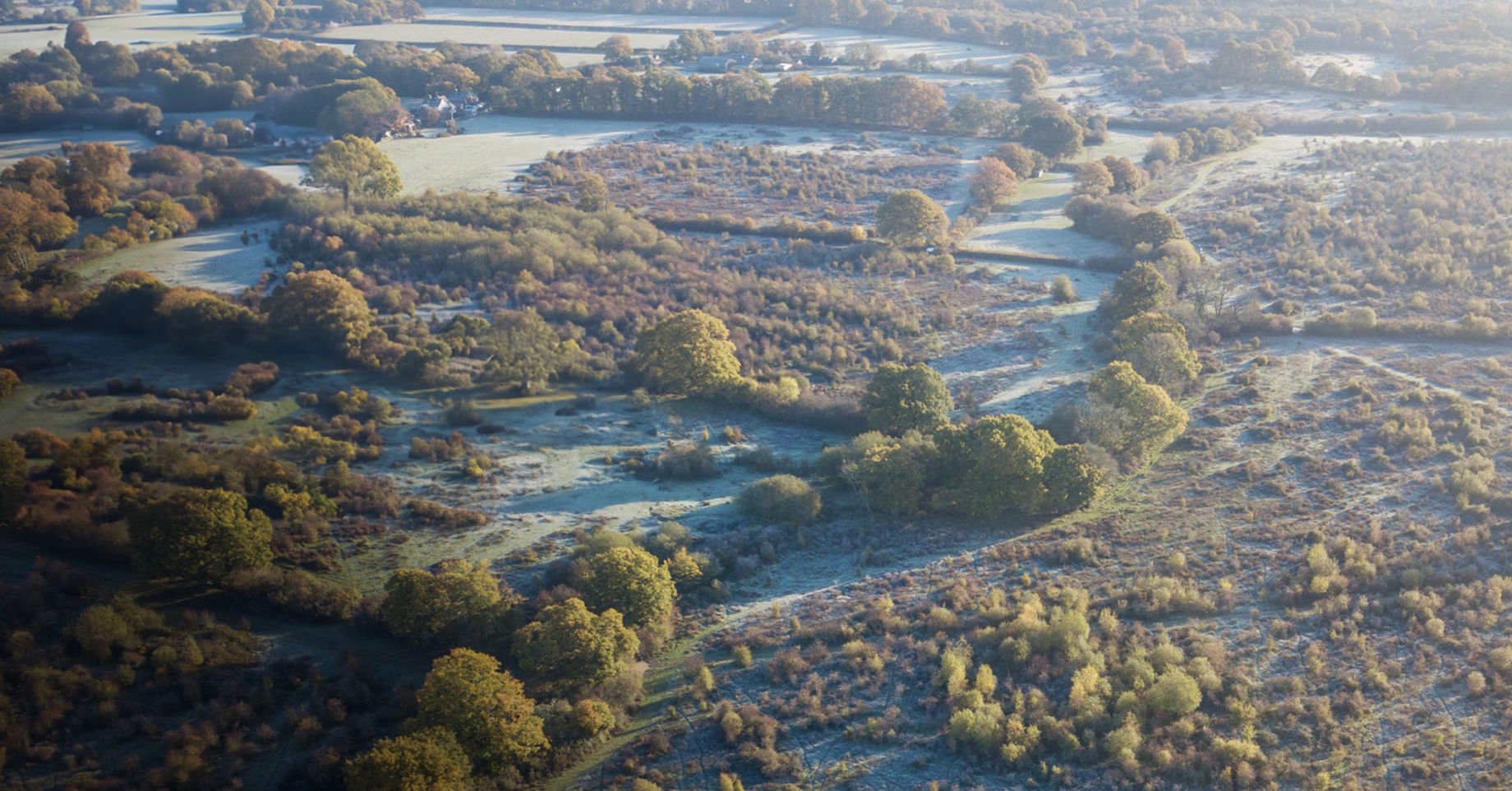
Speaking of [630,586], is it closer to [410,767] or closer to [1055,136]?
[410,767]

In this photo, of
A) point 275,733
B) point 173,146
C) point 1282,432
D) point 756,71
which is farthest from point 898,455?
point 756,71

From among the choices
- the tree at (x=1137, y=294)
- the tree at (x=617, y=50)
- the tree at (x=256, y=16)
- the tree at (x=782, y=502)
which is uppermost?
the tree at (x=256, y=16)

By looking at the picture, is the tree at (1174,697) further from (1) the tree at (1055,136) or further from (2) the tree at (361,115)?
(2) the tree at (361,115)

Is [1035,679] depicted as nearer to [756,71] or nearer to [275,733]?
[275,733]

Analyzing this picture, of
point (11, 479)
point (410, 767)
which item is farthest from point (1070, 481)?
point (11, 479)

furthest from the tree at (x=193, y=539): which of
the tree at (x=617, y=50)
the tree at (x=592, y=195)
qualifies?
the tree at (x=617, y=50)

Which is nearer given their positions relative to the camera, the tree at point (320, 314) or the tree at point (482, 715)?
the tree at point (482, 715)
